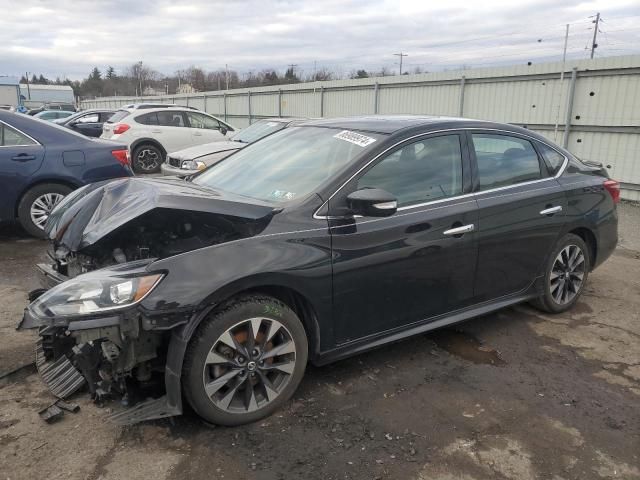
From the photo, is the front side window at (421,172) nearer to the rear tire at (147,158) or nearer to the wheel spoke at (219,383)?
the wheel spoke at (219,383)

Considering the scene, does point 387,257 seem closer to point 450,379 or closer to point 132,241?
point 450,379

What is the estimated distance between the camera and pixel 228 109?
26.3 m

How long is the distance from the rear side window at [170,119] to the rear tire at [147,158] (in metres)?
0.74

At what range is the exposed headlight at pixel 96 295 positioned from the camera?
2.53 m

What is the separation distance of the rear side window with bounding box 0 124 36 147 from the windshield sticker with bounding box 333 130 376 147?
4.59 m

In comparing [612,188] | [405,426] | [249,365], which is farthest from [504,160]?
[249,365]

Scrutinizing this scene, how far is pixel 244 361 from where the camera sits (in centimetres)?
286

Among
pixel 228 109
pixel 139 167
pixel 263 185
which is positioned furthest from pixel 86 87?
pixel 263 185

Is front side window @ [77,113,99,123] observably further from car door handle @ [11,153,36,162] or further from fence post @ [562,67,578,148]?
fence post @ [562,67,578,148]

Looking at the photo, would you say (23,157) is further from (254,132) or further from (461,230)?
(461,230)

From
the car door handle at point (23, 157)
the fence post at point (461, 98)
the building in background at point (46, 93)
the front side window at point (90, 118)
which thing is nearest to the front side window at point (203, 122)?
the front side window at point (90, 118)

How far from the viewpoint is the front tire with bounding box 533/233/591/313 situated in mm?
4402

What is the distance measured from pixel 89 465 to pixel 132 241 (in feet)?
3.82

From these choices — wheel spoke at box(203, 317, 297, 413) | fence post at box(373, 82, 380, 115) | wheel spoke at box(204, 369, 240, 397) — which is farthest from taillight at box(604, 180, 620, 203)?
fence post at box(373, 82, 380, 115)
